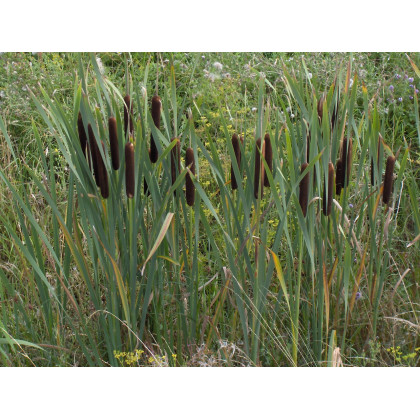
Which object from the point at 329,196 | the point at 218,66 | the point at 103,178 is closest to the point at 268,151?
the point at 329,196

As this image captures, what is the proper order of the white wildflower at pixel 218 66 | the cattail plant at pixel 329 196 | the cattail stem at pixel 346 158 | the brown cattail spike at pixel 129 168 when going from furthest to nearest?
1. the white wildflower at pixel 218 66
2. the cattail stem at pixel 346 158
3. the cattail plant at pixel 329 196
4. the brown cattail spike at pixel 129 168

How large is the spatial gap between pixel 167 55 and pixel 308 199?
1818 mm

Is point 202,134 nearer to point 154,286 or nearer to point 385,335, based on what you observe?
point 154,286

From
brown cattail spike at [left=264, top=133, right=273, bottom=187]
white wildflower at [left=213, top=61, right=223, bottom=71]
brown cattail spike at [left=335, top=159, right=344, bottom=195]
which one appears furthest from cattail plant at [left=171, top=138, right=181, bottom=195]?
white wildflower at [left=213, top=61, right=223, bottom=71]

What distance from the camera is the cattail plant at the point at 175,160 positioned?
1644 millimetres

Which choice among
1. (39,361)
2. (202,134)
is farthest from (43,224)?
(202,134)

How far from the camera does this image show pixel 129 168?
1.48 metres

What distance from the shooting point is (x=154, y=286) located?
1744 millimetres

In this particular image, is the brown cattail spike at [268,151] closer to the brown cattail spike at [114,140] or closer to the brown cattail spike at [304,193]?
the brown cattail spike at [304,193]

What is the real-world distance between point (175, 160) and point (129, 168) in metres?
0.21

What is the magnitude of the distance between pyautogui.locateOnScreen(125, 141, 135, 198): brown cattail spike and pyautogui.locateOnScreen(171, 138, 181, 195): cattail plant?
20 centimetres

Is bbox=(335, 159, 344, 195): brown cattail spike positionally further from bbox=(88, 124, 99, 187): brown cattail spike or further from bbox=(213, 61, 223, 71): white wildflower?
bbox=(213, 61, 223, 71): white wildflower

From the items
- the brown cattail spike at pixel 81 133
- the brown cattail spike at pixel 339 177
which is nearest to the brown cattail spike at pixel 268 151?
the brown cattail spike at pixel 339 177

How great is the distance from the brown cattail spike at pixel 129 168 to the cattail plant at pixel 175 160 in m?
0.20
